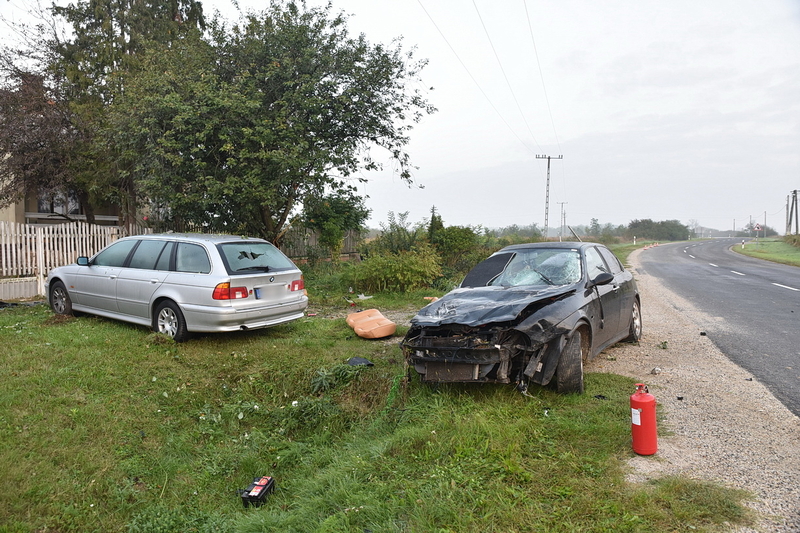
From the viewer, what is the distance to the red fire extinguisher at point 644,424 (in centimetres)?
351

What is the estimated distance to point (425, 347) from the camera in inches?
179

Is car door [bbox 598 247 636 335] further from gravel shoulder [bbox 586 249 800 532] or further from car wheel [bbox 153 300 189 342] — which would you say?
car wheel [bbox 153 300 189 342]

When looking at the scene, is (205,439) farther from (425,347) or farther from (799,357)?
(799,357)

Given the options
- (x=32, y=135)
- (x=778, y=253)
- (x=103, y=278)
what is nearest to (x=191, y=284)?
(x=103, y=278)

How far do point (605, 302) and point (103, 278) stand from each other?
7265 millimetres

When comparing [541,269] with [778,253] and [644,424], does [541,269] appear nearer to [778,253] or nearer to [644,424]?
[644,424]

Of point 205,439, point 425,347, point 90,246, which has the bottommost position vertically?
point 205,439

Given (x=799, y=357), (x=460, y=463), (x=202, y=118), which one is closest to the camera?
(x=460, y=463)

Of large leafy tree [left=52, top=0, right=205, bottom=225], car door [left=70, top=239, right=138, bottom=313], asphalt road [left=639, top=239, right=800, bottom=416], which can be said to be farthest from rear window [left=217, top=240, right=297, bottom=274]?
large leafy tree [left=52, top=0, right=205, bottom=225]

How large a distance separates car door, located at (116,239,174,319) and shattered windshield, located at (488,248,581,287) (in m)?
4.68

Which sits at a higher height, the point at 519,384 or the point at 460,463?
the point at 519,384

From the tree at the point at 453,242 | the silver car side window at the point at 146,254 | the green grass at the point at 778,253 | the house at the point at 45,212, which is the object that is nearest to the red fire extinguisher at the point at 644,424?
the silver car side window at the point at 146,254

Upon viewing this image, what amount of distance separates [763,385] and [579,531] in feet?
12.0

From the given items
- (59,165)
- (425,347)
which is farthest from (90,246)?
(425,347)
